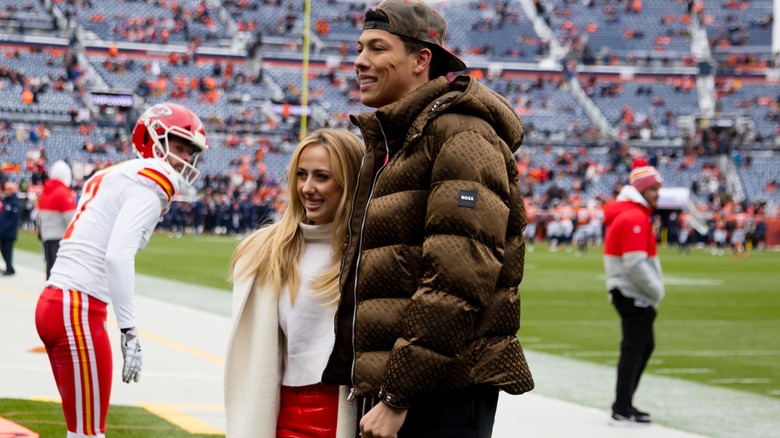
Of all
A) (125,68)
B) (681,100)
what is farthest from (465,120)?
(681,100)

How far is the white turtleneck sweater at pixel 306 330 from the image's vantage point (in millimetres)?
3377

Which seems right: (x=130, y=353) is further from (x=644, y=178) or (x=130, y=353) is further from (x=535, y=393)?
(x=535, y=393)

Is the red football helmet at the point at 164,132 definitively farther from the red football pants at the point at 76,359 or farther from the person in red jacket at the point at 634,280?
the person in red jacket at the point at 634,280

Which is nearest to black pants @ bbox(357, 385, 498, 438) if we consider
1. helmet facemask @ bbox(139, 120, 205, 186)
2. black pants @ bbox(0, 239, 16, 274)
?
helmet facemask @ bbox(139, 120, 205, 186)

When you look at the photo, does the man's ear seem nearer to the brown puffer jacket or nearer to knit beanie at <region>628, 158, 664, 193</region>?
the brown puffer jacket

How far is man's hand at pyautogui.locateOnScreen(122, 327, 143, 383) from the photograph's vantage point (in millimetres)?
4473

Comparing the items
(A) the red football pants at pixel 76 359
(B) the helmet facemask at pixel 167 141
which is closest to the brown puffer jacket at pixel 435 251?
(A) the red football pants at pixel 76 359

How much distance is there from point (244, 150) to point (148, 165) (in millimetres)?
40806

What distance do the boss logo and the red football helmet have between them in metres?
2.14

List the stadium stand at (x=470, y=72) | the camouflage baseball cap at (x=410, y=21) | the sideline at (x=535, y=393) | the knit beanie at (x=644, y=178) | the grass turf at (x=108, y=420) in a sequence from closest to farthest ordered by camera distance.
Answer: the camouflage baseball cap at (x=410, y=21) → the grass turf at (x=108, y=420) → the sideline at (x=535, y=393) → the knit beanie at (x=644, y=178) → the stadium stand at (x=470, y=72)

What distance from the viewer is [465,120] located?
2.96 meters

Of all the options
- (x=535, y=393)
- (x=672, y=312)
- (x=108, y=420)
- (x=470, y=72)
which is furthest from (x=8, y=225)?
(x=470, y=72)

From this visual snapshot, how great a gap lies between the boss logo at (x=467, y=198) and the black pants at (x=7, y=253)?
53.3 ft

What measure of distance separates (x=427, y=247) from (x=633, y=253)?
5.02 meters
